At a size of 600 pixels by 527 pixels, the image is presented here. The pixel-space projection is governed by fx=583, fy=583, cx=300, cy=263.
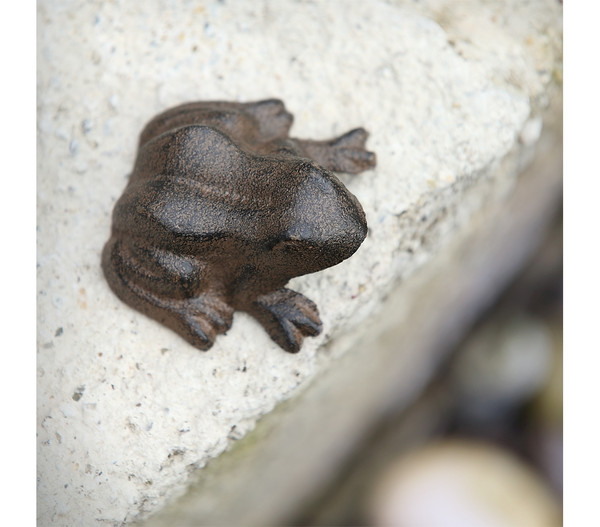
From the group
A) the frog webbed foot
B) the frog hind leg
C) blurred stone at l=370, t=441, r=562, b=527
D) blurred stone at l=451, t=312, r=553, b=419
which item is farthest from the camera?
blurred stone at l=451, t=312, r=553, b=419

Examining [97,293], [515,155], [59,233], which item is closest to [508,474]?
[515,155]

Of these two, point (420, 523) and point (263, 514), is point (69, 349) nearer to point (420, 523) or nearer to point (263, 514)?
point (263, 514)

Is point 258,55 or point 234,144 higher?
point 258,55

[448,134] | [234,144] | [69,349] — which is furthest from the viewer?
[448,134]

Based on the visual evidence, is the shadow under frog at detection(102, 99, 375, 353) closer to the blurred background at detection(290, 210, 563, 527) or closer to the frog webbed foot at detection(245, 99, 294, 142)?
the frog webbed foot at detection(245, 99, 294, 142)

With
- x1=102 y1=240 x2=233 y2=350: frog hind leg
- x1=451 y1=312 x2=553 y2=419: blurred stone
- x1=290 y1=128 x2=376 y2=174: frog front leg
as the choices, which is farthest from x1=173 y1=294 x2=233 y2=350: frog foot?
x1=451 y1=312 x2=553 y2=419: blurred stone

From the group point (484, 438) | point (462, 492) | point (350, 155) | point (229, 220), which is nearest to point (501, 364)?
point (484, 438)

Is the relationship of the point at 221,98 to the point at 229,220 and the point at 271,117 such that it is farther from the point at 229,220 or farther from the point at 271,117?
the point at 229,220
